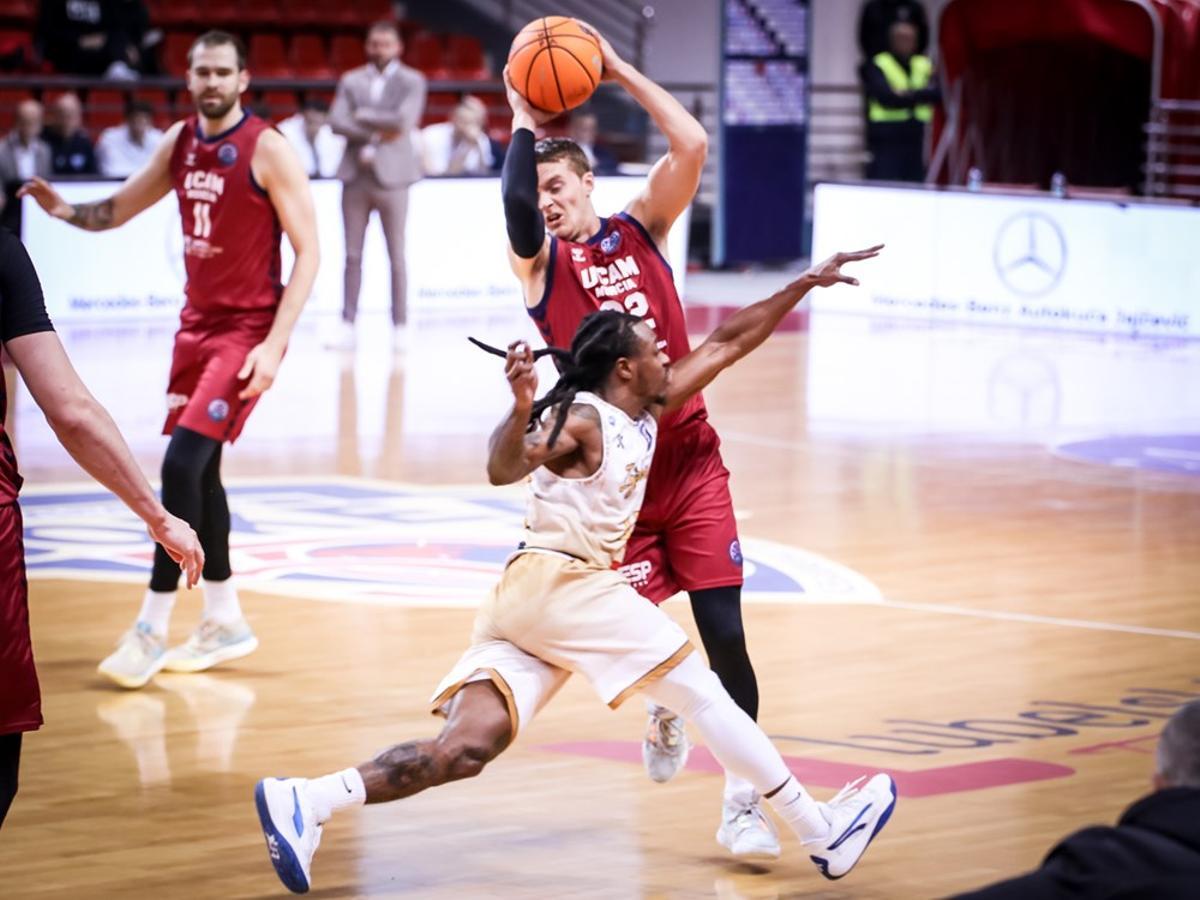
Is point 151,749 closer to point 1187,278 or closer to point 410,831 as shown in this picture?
point 410,831

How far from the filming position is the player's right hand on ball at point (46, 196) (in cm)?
706

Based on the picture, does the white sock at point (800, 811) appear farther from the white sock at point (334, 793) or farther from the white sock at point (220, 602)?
the white sock at point (220, 602)

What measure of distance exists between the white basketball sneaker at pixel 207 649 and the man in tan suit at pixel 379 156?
8.81 meters

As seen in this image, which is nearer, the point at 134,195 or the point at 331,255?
the point at 134,195

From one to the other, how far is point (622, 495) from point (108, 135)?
538 inches

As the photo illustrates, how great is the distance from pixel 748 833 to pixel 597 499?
100cm

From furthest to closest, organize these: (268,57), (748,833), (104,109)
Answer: (268,57), (104,109), (748,833)

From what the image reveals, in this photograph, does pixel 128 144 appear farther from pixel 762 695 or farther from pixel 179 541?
Result: pixel 179 541

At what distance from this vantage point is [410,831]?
569cm

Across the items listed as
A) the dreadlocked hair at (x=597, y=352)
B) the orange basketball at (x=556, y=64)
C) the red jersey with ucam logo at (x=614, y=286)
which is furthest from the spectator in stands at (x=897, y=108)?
the dreadlocked hair at (x=597, y=352)

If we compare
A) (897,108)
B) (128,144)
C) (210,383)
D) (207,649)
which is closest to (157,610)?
(207,649)

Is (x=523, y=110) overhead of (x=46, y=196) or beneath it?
overhead

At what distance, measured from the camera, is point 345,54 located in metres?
A: 22.1

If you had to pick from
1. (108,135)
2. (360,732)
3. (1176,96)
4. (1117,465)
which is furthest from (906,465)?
(1176,96)
